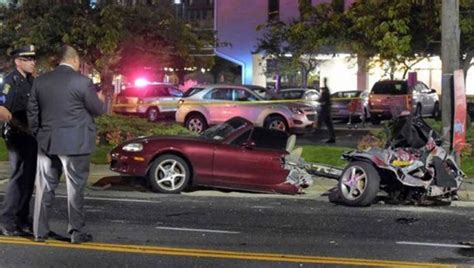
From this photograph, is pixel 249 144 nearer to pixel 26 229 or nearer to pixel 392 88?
pixel 26 229

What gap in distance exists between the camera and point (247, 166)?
10609mm

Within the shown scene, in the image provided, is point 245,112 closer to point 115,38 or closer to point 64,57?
point 115,38

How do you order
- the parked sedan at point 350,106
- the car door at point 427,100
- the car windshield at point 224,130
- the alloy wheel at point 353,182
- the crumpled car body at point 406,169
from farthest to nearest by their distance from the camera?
the car door at point 427,100 → the parked sedan at point 350,106 → the car windshield at point 224,130 → the alloy wheel at point 353,182 → the crumpled car body at point 406,169

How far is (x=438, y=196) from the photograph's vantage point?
10.0 metres

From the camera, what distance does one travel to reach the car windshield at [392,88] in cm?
2677

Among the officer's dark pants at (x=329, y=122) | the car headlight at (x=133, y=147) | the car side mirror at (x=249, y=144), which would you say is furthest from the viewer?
the officer's dark pants at (x=329, y=122)

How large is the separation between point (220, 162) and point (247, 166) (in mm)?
414

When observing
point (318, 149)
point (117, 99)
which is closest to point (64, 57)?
point (318, 149)

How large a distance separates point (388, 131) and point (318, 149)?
4.44 meters

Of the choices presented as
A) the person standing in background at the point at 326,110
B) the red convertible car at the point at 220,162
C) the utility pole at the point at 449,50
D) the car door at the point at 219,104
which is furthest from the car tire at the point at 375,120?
the red convertible car at the point at 220,162

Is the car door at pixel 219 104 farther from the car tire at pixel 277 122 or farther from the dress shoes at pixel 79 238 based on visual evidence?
the dress shoes at pixel 79 238

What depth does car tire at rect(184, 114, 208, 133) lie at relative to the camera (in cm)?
2097

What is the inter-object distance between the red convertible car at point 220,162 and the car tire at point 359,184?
89 cm

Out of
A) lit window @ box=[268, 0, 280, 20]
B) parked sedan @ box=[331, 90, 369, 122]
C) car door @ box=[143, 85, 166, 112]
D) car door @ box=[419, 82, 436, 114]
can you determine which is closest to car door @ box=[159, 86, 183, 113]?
car door @ box=[143, 85, 166, 112]
